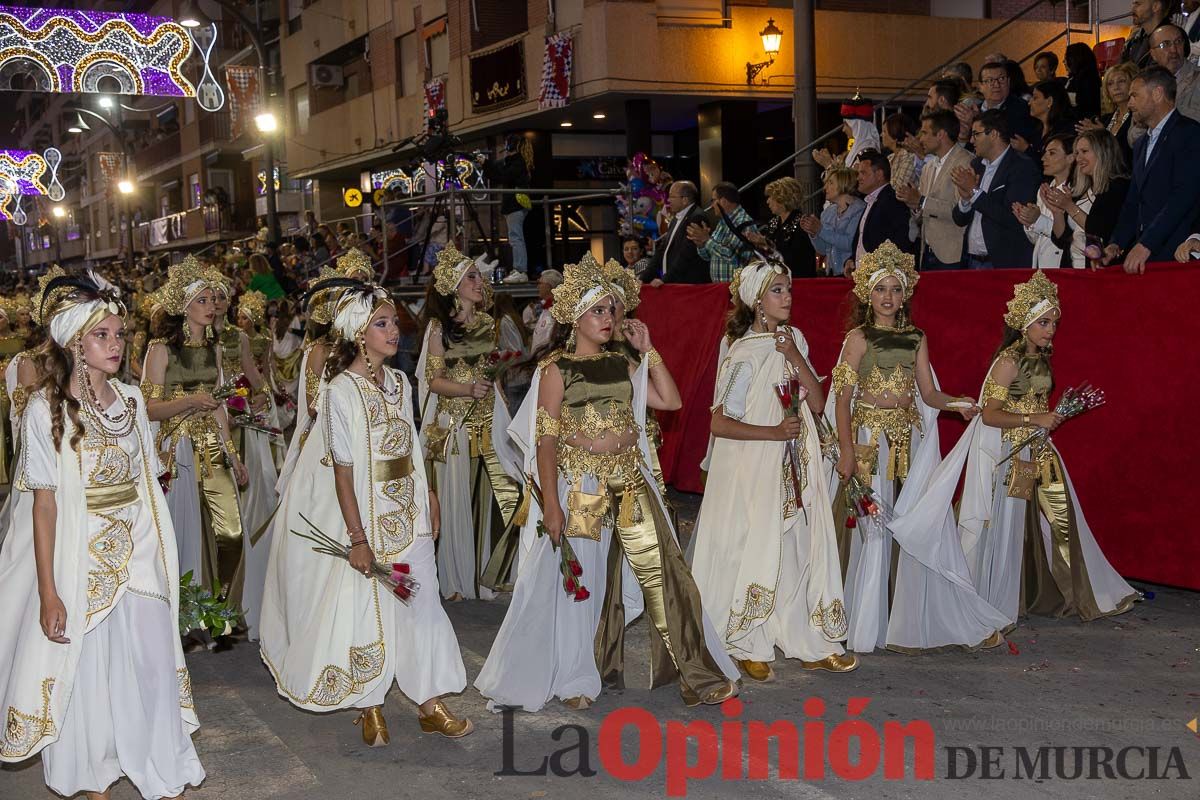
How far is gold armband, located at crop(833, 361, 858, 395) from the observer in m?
7.20

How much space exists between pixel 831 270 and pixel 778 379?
5.51 meters

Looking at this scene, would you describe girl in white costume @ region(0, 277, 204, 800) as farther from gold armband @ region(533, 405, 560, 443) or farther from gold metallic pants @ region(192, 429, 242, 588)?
gold metallic pants @ region(192, 429, 242, 588)

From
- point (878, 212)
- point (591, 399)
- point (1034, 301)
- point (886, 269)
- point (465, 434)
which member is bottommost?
point (465, 434)

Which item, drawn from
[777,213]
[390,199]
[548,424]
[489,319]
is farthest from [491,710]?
[390,199]

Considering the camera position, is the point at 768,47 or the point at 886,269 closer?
the point at 886,269

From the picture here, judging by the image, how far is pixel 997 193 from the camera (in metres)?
9.58

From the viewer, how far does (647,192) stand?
49.3ft

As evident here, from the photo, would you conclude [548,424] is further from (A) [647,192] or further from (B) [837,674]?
(A) [647,192]

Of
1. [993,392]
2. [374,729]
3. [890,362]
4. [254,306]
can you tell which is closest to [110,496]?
[374,729]

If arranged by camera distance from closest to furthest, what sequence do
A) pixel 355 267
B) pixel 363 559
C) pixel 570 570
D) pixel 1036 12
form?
pixel 363 559, pixel 570 570, pixel 355 267, pixel 1036 12

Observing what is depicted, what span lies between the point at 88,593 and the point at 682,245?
878cm

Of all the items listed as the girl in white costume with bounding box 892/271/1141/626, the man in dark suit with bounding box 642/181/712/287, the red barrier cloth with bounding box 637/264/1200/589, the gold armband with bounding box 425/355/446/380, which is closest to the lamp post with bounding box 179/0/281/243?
the man in dark suit with bounding box 642/181/712/287

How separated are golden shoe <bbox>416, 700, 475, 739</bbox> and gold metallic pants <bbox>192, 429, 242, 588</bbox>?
2518mm

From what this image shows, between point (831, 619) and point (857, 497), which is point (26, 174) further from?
point (831, 619)
